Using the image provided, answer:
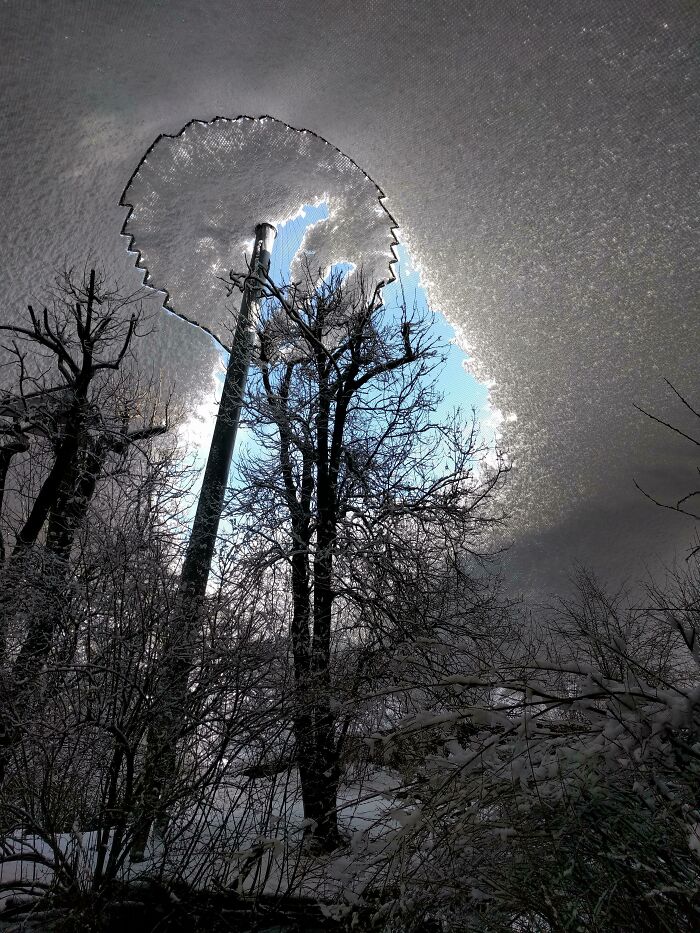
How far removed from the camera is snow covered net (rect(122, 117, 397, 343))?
26.1 feet

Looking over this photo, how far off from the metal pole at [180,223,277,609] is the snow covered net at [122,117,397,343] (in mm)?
687

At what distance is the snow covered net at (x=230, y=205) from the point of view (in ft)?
26.1

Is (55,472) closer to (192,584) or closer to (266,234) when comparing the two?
(192,584)

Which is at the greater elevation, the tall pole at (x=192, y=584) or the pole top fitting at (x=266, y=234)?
the pole top fitting at (x=266, y=234)

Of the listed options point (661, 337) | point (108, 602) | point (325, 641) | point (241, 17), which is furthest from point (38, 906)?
point (661, 337)

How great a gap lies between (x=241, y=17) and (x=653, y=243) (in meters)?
5.51

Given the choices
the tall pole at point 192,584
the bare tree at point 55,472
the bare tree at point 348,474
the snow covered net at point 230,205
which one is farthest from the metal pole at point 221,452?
the bare tree at point 55,472

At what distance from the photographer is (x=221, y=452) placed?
22.5 feet

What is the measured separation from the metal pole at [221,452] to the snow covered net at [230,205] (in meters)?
0.69

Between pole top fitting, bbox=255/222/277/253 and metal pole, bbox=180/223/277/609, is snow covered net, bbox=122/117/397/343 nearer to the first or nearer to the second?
pole top fitting, bbox=255/222/277/253

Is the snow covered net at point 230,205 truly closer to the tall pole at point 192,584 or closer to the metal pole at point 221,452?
the tall pole at point 192,584

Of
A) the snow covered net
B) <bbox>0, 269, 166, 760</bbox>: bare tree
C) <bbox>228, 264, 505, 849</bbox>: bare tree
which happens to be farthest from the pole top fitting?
<bbox>0, 269, 166, 760</bbox>: bare tree

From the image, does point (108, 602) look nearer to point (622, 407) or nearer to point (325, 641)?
point (325, 641)

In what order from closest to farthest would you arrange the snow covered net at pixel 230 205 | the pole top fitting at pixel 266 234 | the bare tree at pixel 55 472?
the bare tree at pixel 55 472 → the snow covered net at pixel 230 205 → the pole top fitting at pixel 266 234
